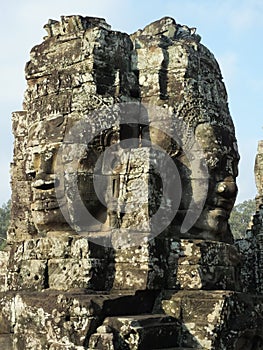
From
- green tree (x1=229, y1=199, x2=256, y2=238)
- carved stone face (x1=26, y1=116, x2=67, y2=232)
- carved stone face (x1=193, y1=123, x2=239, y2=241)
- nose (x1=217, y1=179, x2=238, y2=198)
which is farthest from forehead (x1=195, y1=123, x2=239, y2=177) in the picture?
green tree (x1=229, y1=199, x2=256, y2=238)

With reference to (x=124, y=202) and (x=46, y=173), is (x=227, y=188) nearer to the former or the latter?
(x=124, y=202)

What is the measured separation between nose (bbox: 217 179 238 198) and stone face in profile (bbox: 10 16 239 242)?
A: 1cm

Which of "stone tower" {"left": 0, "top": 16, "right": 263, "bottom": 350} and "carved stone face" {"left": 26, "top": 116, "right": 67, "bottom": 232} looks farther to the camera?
"carved stone face" {"left": 26, "top": 116, "right": 67, "bottom": 232}

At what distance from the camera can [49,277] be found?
548 cm

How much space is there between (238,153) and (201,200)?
0.84 metres

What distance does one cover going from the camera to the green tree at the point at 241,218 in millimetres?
48344

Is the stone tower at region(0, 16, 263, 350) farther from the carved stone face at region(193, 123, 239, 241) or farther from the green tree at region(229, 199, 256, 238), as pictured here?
the green tree at region(229, 199, 256, 238)

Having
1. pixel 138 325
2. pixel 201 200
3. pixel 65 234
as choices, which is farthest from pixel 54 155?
pixel 138 325

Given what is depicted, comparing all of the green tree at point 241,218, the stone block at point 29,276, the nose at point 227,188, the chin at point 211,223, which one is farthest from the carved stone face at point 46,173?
the green tree at point 241,218

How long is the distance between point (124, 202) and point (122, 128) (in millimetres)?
817

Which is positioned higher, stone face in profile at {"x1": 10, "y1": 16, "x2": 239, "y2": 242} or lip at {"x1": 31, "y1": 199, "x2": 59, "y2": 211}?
stone face in profile at {"x1": 10, "y1": 16, "x2": 239, "y2": 242}

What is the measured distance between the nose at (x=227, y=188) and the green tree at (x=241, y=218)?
4115cm

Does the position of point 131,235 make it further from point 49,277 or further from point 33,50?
point 33,50

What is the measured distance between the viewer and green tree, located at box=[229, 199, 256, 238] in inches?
1903
